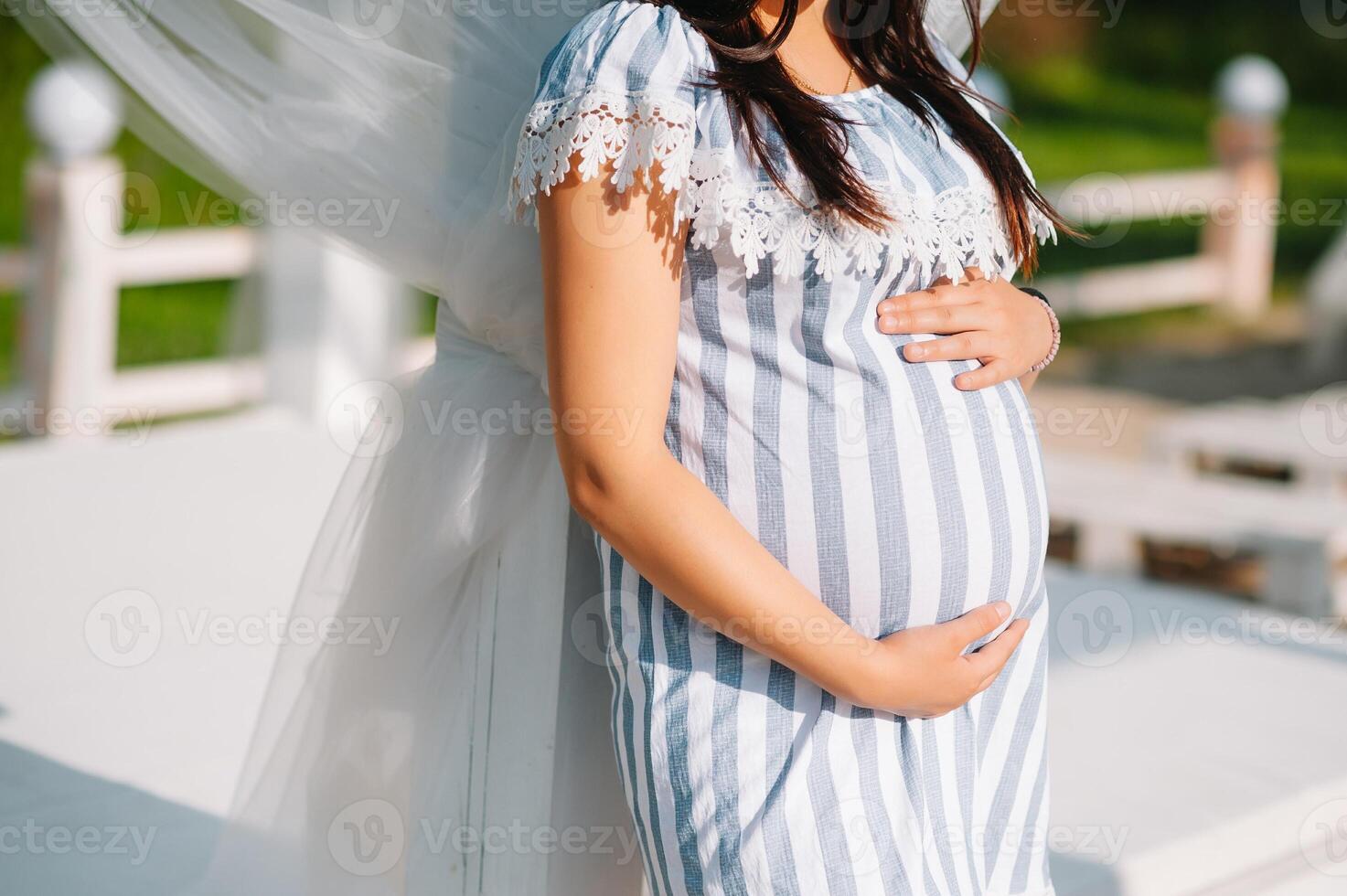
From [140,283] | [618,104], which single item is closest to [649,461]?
[618,104]

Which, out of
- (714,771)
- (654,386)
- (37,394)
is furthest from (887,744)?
(37,394)

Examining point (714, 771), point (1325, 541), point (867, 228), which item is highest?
point (867, 228)

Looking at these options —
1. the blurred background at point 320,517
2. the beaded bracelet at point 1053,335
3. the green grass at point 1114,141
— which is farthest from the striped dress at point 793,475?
the green grass at point 1114,141

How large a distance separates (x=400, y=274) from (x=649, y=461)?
0.45 metres

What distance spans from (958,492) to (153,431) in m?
2.78

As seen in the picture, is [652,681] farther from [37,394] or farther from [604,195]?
[37,394]

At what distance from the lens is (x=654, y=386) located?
1.10 m

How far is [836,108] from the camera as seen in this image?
125 centimetres

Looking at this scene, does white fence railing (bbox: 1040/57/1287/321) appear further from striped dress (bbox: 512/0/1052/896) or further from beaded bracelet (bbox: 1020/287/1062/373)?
striped dress (bbox: 512/0/1052/896)

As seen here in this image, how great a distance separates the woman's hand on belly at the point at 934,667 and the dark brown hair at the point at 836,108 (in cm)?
33

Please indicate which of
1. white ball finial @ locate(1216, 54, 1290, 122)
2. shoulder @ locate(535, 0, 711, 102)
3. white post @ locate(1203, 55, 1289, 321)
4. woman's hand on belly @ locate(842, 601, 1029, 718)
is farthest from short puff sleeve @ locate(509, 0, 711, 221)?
white ball finial @ locate(1216, 54, 1290, 122)

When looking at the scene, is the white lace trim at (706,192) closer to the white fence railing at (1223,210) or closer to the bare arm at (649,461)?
the bare arm at (649,461)

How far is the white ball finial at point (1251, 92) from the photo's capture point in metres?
6.25

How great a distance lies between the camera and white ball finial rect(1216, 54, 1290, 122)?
625 centimetres
